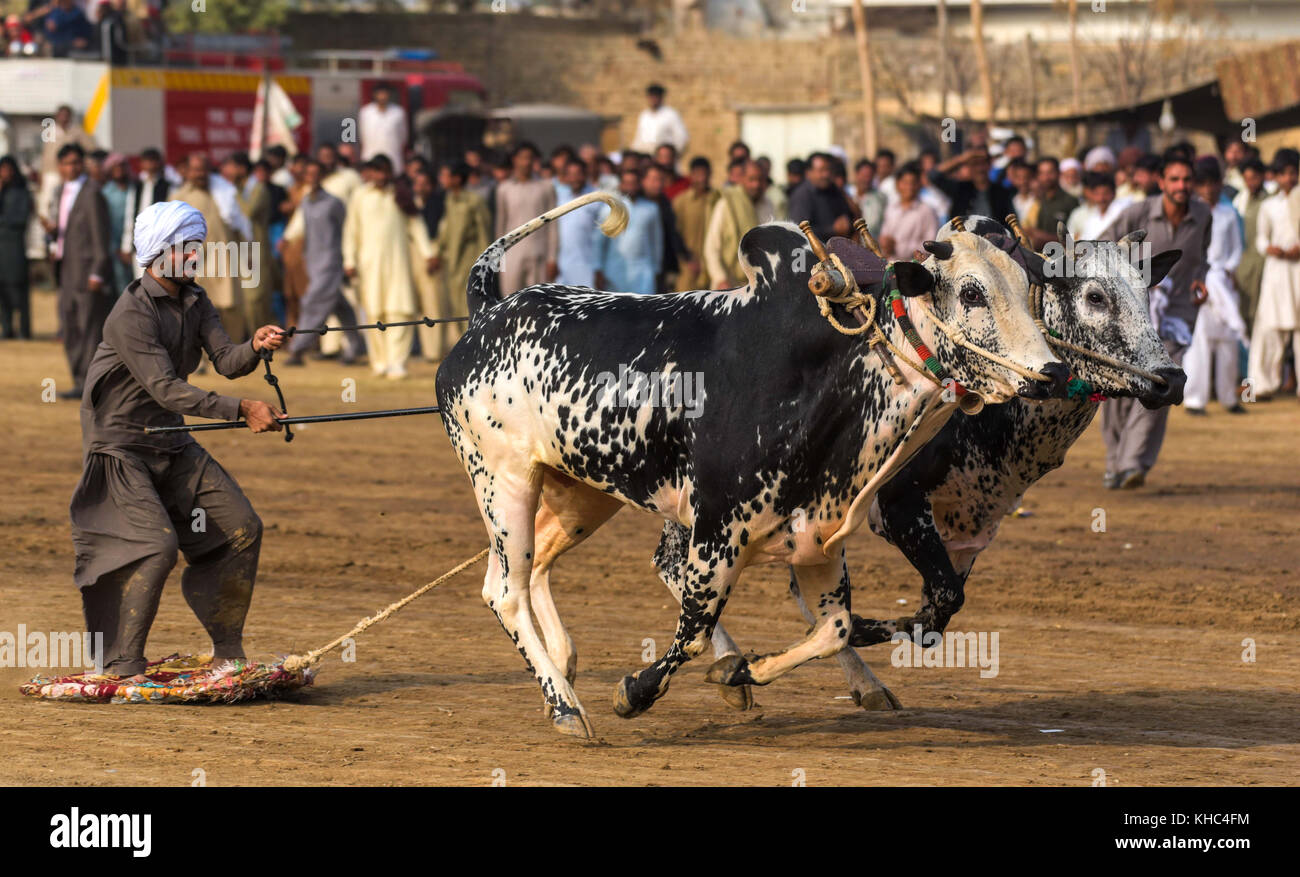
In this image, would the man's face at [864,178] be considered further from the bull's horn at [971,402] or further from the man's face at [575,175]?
the bull's horn at [971,402]

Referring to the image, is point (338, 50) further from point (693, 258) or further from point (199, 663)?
point (199, 663)

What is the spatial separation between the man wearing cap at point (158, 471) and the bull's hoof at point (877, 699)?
2.18 metres

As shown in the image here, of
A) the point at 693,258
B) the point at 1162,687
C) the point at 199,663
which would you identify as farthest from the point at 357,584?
the point at 693,258

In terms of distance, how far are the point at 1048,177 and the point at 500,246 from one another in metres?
10.7

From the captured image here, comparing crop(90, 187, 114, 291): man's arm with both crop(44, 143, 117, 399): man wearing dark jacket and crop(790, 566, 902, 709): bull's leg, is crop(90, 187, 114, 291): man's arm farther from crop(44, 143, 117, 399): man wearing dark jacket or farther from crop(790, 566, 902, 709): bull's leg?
crop(790, 566, 902, 709): bull's leg

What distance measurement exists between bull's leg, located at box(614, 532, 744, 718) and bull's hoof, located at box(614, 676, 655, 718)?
0.14 feet

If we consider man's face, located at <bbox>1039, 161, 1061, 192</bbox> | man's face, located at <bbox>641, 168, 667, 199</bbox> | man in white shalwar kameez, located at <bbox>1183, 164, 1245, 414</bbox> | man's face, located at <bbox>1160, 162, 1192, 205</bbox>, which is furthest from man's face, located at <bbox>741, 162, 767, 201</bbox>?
man's face, located at <bbox>1160, 162, 1192, 205</bbox>

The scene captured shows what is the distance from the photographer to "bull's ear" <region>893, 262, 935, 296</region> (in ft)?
18.6

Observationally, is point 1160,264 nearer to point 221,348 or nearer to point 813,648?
point 813,648

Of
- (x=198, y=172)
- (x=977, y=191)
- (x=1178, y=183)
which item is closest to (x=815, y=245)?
(x=1178, y=183)

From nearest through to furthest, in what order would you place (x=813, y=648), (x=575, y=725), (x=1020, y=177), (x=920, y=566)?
(x=813, y=648), (x=575, y=725), (x=920, y=566), (x=1020, y=177)

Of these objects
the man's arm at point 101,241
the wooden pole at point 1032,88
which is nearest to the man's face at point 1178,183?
the man's arm at point 101,241

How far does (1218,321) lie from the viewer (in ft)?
51.8

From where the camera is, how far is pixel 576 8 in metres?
42.0
